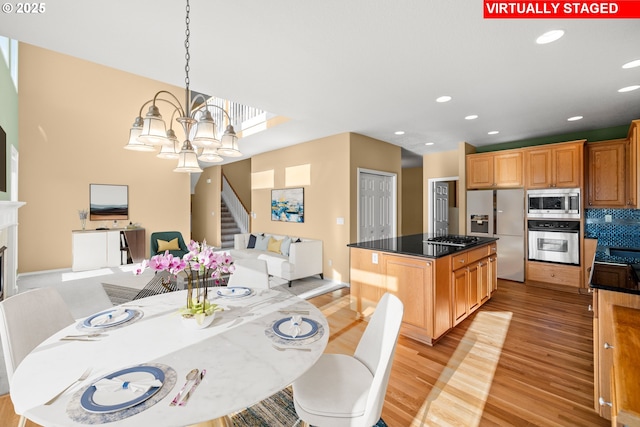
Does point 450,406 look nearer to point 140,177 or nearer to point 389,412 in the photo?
point 389,412

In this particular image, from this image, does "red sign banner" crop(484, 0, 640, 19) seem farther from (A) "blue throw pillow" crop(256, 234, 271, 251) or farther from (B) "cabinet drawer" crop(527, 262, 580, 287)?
(A) "blue throw pillow" crop(256, 234, 271, 251)

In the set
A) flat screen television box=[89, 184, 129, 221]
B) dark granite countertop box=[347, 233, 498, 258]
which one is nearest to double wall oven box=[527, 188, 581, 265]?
dark granite countertop box=[347, 233, 498, 258]

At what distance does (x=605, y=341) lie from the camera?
1.77 meters

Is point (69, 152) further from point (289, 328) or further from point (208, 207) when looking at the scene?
point (289, 328)

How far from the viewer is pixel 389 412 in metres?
1.84

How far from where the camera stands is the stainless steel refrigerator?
475 cm

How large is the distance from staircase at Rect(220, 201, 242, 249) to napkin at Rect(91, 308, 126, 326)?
7.24 metres

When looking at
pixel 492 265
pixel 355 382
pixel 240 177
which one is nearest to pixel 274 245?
pixel 492 265

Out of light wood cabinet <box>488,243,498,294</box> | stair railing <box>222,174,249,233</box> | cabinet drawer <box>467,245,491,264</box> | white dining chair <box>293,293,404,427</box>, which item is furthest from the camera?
stair railing <box>222,174,249,233</box>

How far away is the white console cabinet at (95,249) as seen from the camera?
18.4 feet

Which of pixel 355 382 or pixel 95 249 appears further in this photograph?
pixel 95 249

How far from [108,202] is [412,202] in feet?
28.3

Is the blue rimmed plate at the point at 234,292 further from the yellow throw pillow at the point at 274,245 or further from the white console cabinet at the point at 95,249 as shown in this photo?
the white console cabinet at the point at 95,249

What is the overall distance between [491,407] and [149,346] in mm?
2186
